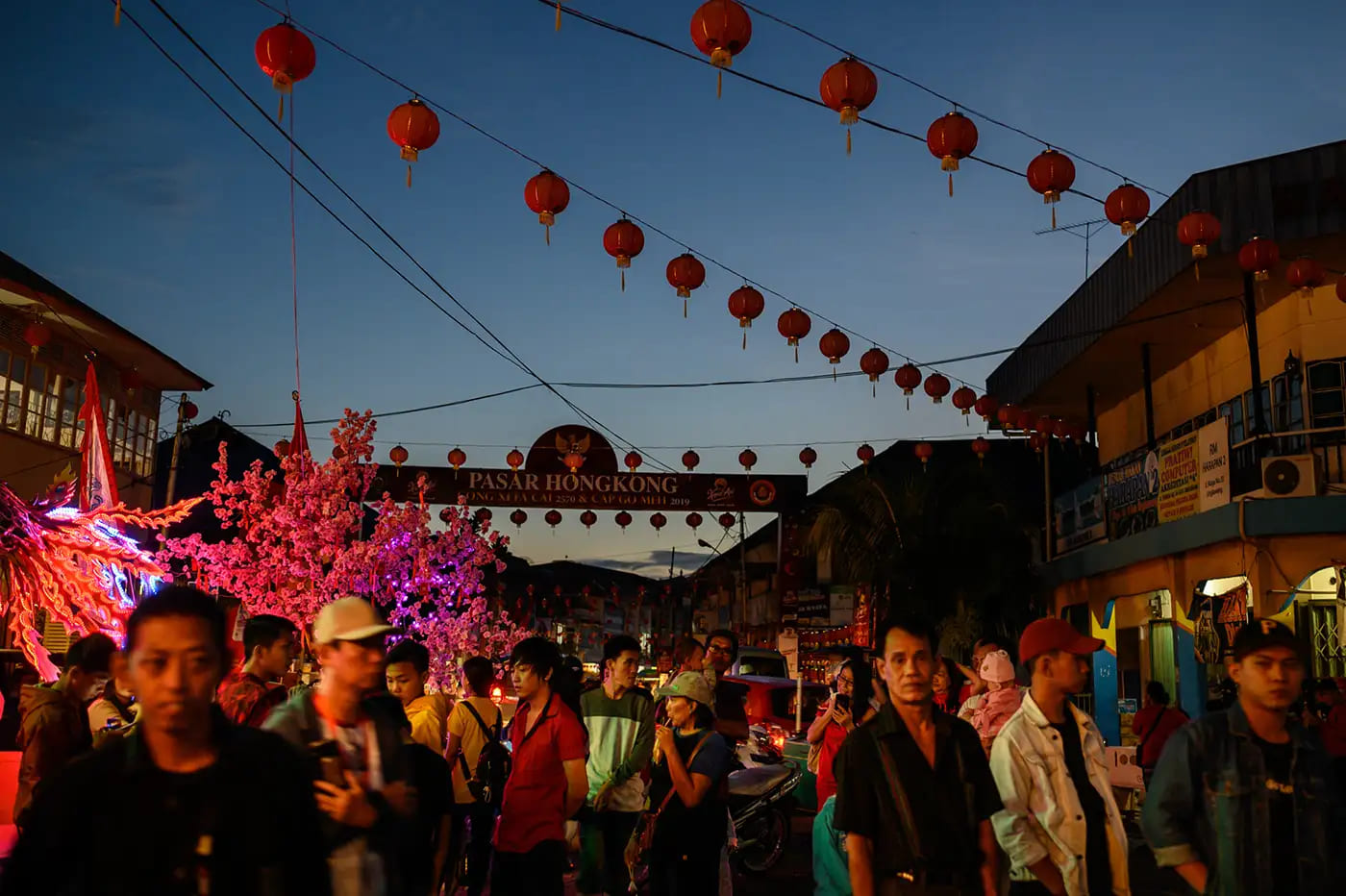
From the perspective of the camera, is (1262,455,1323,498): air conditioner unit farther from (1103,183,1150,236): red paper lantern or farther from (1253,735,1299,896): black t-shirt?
(1253,735,1299,896): black t-shirt

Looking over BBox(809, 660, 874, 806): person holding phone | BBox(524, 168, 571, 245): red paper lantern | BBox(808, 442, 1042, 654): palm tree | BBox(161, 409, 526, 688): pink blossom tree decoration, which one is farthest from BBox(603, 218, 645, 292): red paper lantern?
BBox(808, 442, 1042, 654): palm tree

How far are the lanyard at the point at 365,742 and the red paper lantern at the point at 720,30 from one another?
691 centimetres

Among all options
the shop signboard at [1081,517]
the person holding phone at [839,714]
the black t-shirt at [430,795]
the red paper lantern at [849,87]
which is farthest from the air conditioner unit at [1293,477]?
the black t-shirt at [430,795]

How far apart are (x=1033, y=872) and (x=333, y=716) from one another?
9.23ft

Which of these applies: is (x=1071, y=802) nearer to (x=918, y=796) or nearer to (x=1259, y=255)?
(x=918, y=796)

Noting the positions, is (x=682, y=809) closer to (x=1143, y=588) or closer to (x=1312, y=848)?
(x=1312, y=848)

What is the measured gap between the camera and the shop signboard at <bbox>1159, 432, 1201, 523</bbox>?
19.0 meters

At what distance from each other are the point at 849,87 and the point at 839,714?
516cm

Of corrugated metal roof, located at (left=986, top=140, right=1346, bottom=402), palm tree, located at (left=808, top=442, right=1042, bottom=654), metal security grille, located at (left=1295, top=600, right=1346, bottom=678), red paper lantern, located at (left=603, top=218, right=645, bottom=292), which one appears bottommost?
metal security grille, located at (left=1295, top=600, right=1346, bottom=678)

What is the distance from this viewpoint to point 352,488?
2809 centimetres

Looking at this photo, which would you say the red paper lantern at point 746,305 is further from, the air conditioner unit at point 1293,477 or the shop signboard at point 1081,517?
the shop signboard at point 1081,517

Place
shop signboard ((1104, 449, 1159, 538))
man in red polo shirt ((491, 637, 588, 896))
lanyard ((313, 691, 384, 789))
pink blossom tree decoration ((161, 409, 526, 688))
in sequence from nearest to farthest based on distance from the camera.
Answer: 1. lanyard ((313, 691, 384, 789))
2. man in red polo shirt ((491, 637, 588, 896))
3. shop signboard ((1104, 449, 1159, 538))
4. pink blossom tree decoration ((161, 409, 526, 688))

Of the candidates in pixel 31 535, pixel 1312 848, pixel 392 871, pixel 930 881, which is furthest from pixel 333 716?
pixel 31 535

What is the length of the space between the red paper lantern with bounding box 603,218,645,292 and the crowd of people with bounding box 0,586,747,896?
6.23 meters
